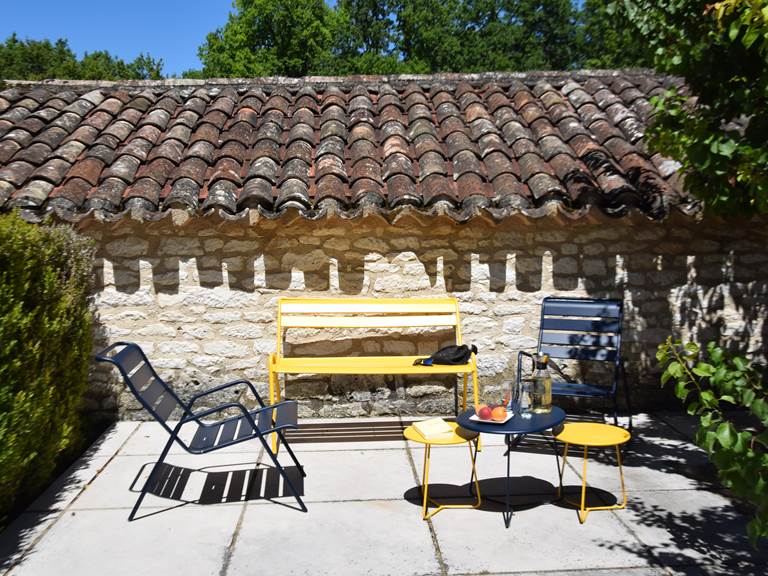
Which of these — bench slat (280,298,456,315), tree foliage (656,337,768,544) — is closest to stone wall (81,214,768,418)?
bench slat (280,298,456,315)

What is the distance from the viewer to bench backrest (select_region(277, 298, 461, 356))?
5.74 meters

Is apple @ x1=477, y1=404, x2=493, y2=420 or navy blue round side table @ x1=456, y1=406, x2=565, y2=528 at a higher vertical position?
apple @ x1=477, y1=404, x2=493, y2=420

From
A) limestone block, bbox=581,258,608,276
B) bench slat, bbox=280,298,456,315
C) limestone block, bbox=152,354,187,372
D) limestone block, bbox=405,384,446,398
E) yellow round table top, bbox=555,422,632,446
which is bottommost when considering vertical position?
limestone block, bbox=405,384,446,398

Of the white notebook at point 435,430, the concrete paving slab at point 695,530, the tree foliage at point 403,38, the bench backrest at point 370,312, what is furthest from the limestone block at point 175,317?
the tree foliage at point 403,38

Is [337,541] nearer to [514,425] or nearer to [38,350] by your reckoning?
[514,425]

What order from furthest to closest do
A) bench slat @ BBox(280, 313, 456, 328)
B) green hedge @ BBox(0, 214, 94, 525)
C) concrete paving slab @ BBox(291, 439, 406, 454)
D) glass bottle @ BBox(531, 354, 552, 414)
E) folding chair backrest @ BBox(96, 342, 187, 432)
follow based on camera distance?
bench slat @ BBox(280, 313, 456, 328), concrete paving slab @ BBox(291, 439, 406, 454), glass bottle @ BBox(531, 354, 552, 414), folding chair backrest @ BBox(96, 342, 187, 432), green hedge @ BBox(0, 214, 94, 525)

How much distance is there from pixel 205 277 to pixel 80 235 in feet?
3.29

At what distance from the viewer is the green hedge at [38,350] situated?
385cm

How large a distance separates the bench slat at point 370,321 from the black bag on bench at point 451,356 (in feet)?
1.07

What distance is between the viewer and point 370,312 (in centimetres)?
582

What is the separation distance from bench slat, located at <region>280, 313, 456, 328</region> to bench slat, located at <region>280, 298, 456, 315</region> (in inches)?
1.8

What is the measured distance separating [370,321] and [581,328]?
5.54ft

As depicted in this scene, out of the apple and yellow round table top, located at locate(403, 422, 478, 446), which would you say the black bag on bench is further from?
the apple

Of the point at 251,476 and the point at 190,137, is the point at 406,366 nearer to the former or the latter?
the point at 251,476
